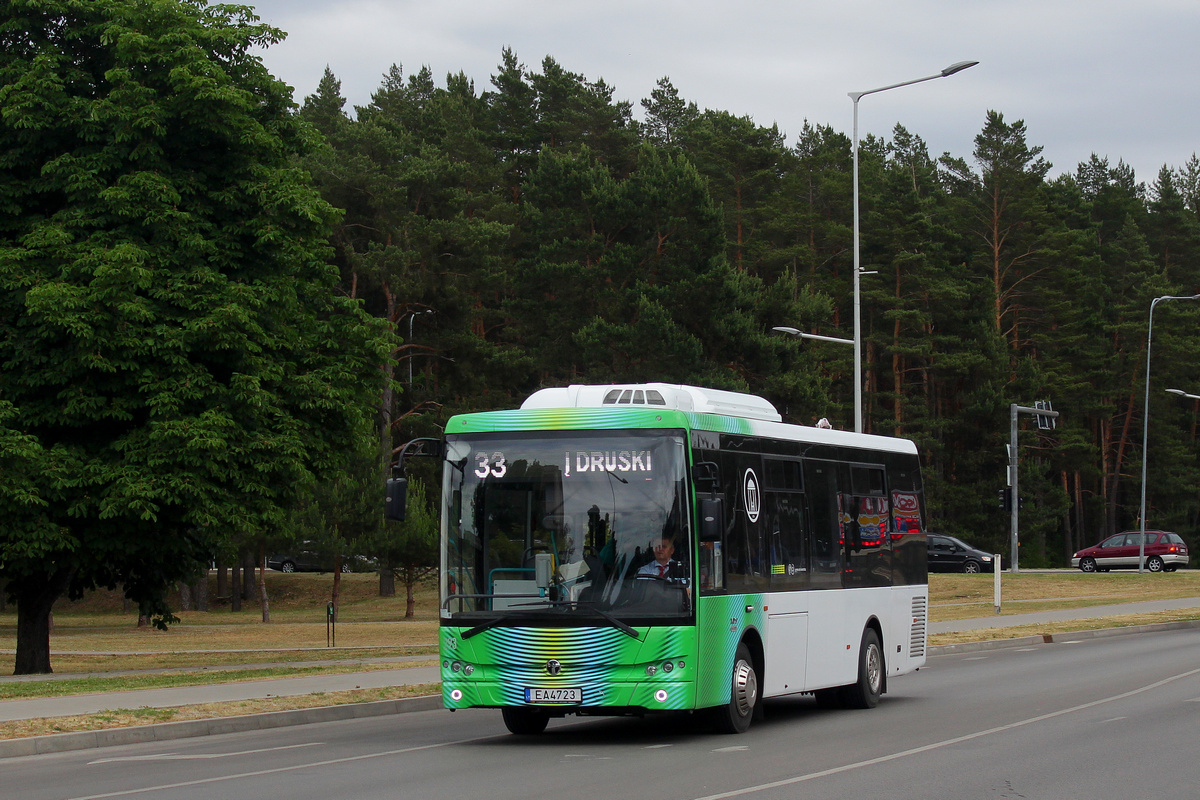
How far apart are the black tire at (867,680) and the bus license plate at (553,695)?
497 centimetres

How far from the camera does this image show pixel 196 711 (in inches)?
621

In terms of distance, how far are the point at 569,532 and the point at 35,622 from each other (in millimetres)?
17123

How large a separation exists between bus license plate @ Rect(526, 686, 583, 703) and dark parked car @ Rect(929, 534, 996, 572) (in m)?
49.2

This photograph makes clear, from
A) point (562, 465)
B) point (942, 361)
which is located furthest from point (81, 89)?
point (942, 361)

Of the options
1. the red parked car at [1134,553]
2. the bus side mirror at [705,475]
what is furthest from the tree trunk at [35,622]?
the red parked car at [1134,553]

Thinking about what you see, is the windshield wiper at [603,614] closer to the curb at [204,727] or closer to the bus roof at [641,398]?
the bus roof at [641,398]

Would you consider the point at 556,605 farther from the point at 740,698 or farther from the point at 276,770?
the point at 276,770

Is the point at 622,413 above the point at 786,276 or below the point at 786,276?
below

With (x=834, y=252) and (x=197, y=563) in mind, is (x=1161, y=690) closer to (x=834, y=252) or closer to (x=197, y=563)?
→ (x=197, y=563)

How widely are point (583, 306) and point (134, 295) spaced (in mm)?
39531

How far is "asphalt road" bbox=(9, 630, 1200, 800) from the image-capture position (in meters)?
10.3

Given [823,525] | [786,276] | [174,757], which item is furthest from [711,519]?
[786,276]

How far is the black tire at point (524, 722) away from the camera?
47.0ft

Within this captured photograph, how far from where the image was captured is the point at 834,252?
82125mm
